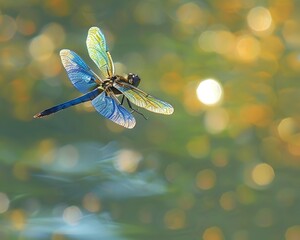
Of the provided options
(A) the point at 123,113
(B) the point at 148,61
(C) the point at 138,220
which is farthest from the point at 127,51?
(A) the point at 123,113

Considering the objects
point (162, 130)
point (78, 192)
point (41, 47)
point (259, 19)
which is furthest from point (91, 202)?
point (259, 19)

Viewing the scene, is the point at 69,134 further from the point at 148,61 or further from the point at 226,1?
the point at 226,1

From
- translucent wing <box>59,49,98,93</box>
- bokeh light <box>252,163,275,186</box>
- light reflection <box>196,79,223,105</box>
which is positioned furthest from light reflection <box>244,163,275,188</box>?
translucent wing <box>59,49,98,93</box>

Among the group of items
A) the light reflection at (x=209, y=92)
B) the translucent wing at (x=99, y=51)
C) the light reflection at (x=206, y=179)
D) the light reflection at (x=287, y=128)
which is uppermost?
the light reflection at (x=209, y=92)

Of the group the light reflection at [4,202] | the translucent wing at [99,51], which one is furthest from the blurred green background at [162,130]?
the translucent wing at [99,51]

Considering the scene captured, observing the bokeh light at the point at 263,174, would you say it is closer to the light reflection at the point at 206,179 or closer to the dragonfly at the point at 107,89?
the light reflection at the point at 206,179

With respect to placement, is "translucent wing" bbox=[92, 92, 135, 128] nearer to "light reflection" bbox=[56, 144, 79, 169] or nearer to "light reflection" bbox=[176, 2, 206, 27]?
"light reflection" bbox=[56, 144, 79, 169]

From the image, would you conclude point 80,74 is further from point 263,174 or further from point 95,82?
point 263,174
